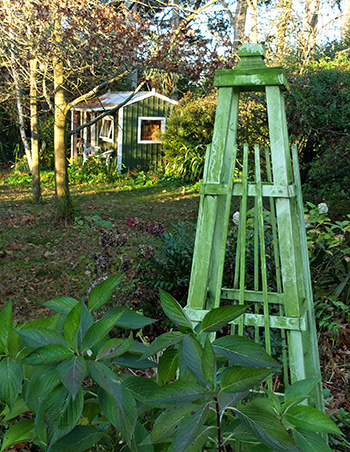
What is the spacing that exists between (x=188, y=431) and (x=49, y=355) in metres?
0.34

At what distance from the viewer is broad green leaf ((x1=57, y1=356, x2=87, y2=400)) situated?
1.00 meters

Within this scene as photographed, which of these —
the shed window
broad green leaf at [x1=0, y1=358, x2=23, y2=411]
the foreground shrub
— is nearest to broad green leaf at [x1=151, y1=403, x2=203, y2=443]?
the foreground shrub

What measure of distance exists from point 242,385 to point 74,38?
7299 millimetres

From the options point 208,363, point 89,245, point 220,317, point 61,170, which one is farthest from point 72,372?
point 61,170

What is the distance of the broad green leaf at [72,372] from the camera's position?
100 centimetres

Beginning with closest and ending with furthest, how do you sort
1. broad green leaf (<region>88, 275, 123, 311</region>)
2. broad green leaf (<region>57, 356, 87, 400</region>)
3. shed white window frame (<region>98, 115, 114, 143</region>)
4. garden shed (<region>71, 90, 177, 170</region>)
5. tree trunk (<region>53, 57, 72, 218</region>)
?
1. broad green leaf (<region>57, 356, 87, 400</region>)
2. broad green leaf (<region>88, 275, 123, 311</region>)
3. tree trunk (<region>53, 57, 72, 218</region>)
4. garden shed (<region>71, 90, 177, 170</region>)
5. shed white window frame (<region>98, 115, 114, 143</region>)

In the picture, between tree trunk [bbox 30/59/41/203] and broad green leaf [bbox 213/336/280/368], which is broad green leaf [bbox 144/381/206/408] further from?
tree trunk [bbox 30/59/41/203]

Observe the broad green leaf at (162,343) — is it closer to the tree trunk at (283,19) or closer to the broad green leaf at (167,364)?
the broad green leaf at (167,364)

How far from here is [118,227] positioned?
364 inches

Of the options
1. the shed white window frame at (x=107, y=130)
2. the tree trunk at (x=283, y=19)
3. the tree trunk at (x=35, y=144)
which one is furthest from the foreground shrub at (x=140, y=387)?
the shed white window frame at (x=107, y=130)

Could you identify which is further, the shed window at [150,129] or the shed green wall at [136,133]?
the shed window at [150,129]

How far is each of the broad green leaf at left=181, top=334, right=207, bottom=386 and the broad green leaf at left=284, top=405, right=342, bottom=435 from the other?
283 millimetres

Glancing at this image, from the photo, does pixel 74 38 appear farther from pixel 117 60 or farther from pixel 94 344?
pixel 94 344

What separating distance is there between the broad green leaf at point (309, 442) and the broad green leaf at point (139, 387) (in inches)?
14.5
